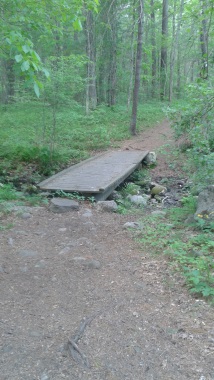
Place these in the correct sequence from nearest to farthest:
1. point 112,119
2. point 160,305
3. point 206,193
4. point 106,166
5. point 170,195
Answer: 1. point 160,305
2. point 206,193
3. point 170,195
4. point 106,166
5. point 112,119

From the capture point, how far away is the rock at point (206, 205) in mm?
6230

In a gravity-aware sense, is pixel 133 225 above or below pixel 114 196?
above

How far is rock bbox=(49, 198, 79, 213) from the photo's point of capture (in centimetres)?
717

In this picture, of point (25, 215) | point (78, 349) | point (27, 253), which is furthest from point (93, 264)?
point (25, 215)

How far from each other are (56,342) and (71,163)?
9132 millimetres

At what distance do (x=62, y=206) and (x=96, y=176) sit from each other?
2398 millimetres

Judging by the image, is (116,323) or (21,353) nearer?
(21,353)

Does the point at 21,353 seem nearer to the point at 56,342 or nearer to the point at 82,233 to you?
the point at 56,342

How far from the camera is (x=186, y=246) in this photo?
527cm

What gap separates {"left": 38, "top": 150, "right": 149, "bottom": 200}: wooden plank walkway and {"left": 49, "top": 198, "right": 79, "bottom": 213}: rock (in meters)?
0.68

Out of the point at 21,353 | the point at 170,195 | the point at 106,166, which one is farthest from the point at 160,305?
A: the point at 106,166

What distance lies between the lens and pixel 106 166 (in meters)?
11.0

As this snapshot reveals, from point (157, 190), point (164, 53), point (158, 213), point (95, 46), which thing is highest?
point (164, 53)

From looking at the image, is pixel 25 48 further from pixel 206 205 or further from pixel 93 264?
pixel 206 205
